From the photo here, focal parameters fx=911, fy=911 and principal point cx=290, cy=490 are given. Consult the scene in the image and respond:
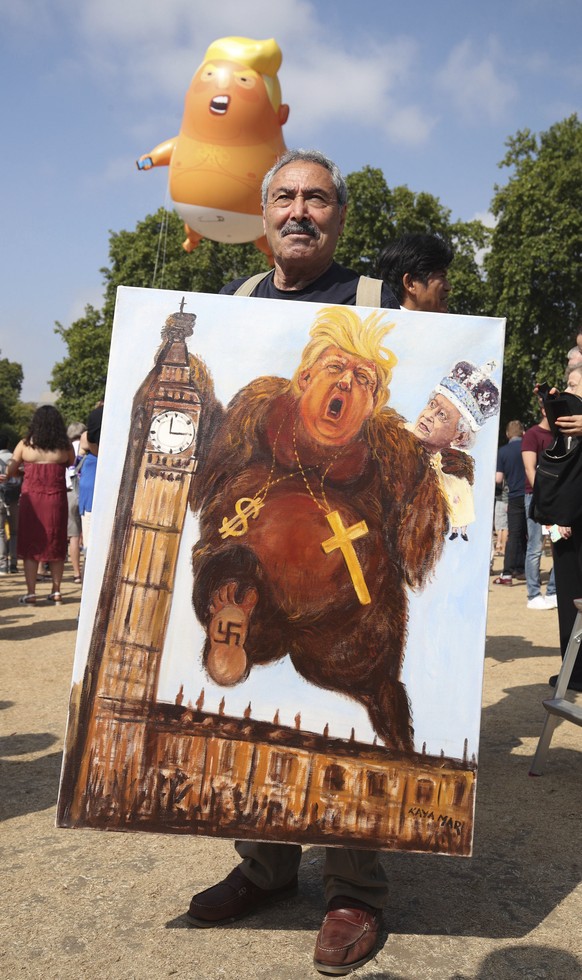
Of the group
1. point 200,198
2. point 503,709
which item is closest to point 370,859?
point 503,709

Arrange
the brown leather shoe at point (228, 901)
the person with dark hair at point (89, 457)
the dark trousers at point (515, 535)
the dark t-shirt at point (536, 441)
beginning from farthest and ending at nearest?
the dark trousers at point (515, 535)
the dark t-shirt at point (536, 441)
the person with dark hair at point (89, 457)
the brown leather shoe at point (228, 901)

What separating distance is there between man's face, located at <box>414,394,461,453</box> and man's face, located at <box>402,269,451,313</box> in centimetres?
156

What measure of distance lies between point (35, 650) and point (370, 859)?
5.09m

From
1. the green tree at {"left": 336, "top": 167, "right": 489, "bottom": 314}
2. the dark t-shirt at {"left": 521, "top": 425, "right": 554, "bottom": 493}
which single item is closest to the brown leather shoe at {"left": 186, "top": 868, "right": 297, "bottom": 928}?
the dark t-shirt at {"left": 521, "top": 425, "right": 554, "bottom": 493}

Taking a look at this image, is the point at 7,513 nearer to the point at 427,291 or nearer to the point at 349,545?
the point at 427,291

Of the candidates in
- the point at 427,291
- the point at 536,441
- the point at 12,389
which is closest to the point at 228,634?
the point at 427,291

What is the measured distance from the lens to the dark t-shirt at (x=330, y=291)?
8.91ft

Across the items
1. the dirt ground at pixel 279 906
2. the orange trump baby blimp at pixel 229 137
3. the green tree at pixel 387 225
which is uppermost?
the green tree at pixel 387 225

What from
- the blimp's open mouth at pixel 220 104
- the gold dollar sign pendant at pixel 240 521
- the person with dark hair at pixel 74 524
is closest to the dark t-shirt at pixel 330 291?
the gold dollar sign pendant at pixel 240 521

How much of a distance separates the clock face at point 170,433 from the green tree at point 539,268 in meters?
24.3

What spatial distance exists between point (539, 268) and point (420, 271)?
926 inches

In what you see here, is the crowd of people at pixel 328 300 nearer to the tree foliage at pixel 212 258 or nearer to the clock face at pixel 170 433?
the clock face at pixel 170 433

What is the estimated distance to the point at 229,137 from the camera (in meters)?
10.2

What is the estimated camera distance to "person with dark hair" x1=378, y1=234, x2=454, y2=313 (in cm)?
390
